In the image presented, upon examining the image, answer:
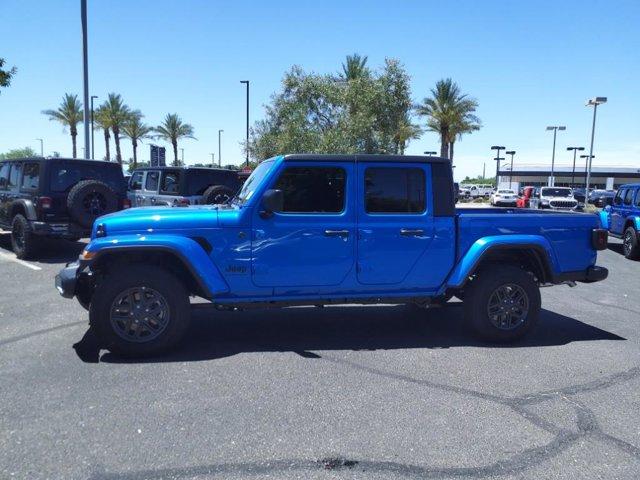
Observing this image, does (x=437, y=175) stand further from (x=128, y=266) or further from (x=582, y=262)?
(x=128, y=266)

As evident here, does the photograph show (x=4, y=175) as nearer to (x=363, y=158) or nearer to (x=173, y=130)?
(x=363, y=158)

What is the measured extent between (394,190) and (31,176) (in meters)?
8.20

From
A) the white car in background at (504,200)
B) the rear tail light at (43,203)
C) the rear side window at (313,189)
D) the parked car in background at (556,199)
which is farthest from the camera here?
the white car in background at (504,200)

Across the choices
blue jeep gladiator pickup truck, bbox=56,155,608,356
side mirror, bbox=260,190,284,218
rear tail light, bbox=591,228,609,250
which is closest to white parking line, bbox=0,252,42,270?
blue jeep gladiator pickup truck, bbox=56,155,608,356

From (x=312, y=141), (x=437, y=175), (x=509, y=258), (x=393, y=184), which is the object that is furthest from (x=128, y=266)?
(x=312, y=141)

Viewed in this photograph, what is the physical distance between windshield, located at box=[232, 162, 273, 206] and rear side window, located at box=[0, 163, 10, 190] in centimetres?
804

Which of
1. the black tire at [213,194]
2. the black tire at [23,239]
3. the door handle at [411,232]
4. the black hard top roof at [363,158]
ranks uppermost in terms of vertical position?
the black hard top roof at [363,158]

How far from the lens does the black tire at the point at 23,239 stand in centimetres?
1030

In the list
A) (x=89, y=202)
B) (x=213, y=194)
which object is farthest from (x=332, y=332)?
(x=89, y=202)

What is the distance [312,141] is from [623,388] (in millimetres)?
19002

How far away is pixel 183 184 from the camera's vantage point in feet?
38.5

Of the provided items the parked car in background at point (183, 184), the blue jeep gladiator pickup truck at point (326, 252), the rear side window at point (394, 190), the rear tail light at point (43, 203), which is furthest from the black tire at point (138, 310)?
the parked car in background at point (183, 184)

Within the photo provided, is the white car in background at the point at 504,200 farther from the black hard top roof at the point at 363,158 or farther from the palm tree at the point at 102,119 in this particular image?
the black hard top roof at the point at 363,158

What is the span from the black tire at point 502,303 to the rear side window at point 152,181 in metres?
8.94
